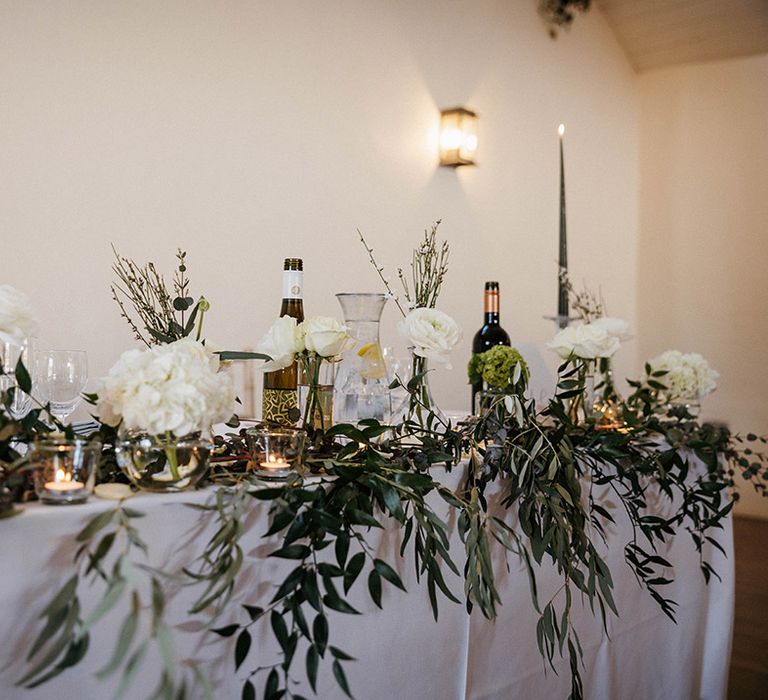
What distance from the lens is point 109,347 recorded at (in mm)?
2438

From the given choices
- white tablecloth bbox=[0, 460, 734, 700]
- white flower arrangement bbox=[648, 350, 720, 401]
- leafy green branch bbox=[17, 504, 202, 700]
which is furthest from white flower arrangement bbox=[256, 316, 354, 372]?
white flower arrangement bbox=[648, 350, 720, 401]

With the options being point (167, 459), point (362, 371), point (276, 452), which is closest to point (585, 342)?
point (362, 371)

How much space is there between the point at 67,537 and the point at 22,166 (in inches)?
65.2

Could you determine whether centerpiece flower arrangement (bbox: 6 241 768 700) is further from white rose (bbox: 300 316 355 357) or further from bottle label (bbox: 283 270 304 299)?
bottle label (bbox: 283 270 304 299)

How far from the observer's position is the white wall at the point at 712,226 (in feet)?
14.8

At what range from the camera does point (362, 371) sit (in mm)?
1324

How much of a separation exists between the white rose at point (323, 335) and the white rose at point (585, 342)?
2.00ft

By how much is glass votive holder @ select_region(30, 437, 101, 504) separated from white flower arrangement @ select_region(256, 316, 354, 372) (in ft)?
1.13

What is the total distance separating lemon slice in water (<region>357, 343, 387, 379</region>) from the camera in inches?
52.1

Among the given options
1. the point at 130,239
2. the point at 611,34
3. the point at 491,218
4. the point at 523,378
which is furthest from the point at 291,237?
the point at 611,34

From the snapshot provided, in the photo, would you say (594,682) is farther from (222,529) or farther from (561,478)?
(222,529)

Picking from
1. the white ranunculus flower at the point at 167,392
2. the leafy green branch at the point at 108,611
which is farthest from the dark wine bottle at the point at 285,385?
the leafy green branch at the point at 108,611

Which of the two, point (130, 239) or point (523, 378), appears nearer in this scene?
point (523, 378)

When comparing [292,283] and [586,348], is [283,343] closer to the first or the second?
[292,283]
